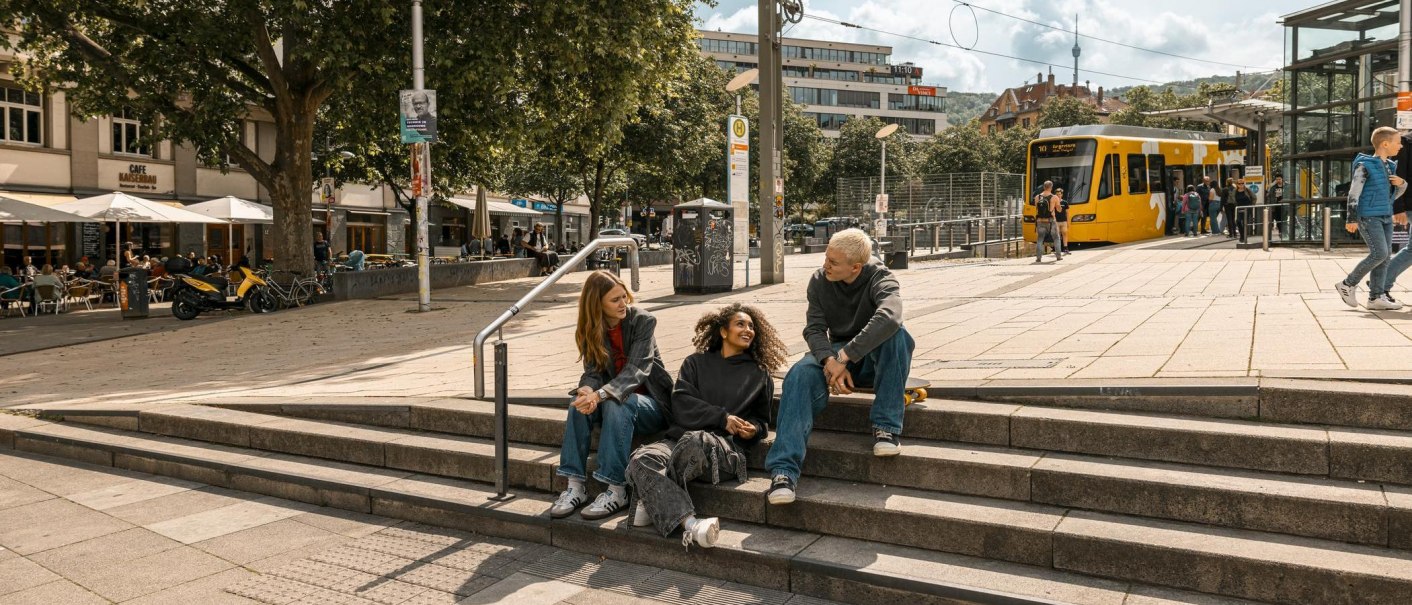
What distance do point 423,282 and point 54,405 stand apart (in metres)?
7.89

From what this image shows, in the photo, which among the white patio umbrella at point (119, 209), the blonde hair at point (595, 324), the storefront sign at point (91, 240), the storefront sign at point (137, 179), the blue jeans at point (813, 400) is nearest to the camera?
the blue jeans at point (813, 400)

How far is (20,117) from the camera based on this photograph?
25.7 metres

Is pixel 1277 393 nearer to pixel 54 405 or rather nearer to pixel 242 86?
pixel 54 405

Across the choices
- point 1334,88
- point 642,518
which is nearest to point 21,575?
point 642,518

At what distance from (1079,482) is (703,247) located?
11750 mm

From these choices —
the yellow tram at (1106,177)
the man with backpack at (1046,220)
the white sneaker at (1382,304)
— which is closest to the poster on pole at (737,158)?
the man with backpack at (1046,220)

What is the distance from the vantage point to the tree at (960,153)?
76625 mm

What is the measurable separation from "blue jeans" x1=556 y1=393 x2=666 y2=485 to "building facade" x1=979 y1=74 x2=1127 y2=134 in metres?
127

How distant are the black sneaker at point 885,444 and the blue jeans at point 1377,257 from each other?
565 centimetres

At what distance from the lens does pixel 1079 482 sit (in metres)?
4.54

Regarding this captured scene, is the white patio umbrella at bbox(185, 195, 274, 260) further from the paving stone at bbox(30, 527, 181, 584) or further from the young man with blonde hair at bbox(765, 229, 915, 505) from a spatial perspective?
the young man with blonde hair at bbox(765, 229, 915, 505)

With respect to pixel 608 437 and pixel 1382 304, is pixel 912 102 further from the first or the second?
pixel 608 437

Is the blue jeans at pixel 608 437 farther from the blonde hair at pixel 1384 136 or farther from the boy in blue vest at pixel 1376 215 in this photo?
the blonde hair at pixel 1384 136

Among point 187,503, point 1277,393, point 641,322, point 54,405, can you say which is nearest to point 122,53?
point 54,405
